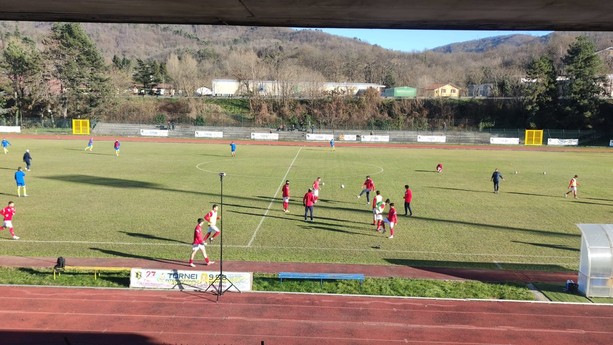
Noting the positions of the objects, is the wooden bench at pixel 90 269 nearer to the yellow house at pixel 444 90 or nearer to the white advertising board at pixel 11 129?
the white advertising board at pixel 11 129

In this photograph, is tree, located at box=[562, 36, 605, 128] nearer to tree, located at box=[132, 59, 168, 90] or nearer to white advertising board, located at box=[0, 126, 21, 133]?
white advertising board, located at box=[0, 126, 21, 133]

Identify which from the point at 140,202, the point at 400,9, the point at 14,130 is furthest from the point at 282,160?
the point at 14,130

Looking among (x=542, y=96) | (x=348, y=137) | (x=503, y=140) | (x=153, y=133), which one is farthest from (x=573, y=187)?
(x=153, y=133)

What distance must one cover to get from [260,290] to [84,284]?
495cm

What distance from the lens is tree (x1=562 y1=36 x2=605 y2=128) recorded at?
237 feet

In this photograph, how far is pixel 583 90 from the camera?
72.9 m

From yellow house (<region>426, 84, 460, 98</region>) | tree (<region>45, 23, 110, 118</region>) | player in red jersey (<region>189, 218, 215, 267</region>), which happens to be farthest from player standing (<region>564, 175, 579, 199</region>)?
yellow house (<region>426, 84, 460, 98</region>)

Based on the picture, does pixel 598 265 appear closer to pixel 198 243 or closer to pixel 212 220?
pixel 198 243

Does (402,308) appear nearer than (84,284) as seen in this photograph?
Yes

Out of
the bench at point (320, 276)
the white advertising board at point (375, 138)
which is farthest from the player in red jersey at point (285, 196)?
the white advertising board at point (375, 138)

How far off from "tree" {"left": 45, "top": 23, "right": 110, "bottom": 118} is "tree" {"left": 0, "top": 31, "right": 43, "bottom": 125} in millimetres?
2727

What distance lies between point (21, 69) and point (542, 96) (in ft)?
275

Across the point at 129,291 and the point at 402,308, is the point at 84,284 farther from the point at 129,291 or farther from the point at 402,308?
the point at 402,308

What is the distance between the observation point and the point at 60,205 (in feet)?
75.5
